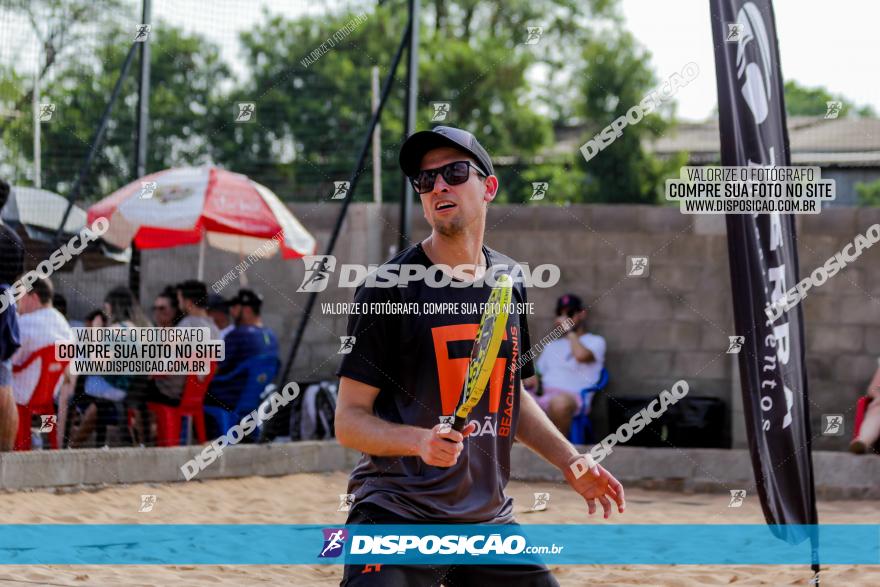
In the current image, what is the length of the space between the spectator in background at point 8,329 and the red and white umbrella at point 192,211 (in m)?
1.44

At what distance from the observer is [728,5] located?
5.75 m

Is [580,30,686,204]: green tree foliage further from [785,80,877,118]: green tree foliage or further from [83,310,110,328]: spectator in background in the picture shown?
[83,310,110,328]: spectator in background

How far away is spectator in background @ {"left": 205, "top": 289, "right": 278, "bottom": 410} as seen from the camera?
10.6 m

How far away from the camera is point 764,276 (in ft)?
19.1

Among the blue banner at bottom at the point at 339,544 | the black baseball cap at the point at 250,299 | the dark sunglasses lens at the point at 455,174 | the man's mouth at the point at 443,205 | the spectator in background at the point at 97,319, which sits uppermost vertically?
the black baseball cap at the point at 250,299

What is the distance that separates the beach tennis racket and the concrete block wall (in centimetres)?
824

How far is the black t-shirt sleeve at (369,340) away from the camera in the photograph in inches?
132

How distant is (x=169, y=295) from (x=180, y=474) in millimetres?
2157

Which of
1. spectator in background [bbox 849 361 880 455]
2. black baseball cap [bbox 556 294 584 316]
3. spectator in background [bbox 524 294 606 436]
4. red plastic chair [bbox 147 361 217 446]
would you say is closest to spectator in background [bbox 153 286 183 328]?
red plastic chair [bbox 147 361 217 446]

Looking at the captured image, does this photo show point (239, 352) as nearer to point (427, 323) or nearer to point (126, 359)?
point (126, 359)

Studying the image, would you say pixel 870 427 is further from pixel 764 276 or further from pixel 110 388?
pixel 110 388

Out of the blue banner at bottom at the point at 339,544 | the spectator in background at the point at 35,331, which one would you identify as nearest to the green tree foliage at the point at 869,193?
the blue banner at bottom at the point at 339,544

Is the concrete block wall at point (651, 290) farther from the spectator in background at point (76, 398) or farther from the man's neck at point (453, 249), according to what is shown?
the man's neck at point (453, 249)

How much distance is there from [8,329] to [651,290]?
6116 mm
